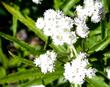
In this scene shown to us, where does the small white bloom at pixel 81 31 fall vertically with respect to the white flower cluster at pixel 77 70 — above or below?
above

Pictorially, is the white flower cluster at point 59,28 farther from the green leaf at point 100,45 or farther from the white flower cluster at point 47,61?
the green leaf at point 100,45

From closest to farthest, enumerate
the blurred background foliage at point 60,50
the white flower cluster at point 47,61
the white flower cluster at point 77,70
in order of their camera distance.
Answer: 1. the white flower cluster at point 77,70
2. the white flower cluster at point 47,61
3. the blurred background foliage at point 60,50

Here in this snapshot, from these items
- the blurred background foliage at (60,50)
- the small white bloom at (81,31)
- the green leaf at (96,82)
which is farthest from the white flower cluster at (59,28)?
the green leaf at (96,82)

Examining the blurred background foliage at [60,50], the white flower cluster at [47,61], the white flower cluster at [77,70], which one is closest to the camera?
the white flower cluster at [77,70]

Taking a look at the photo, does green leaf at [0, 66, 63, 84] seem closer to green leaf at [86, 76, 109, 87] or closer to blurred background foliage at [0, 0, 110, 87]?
blurred background foliage at [0, 0, 110, 87]

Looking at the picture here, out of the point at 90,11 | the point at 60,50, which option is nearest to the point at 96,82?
the point at 60,50

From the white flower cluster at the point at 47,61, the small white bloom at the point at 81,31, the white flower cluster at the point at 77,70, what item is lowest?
the white flower cluster at the point at 77,70

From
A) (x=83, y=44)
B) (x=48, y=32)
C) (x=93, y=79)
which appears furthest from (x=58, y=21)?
(x=93, y=79)

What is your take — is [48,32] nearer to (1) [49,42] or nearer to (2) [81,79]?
(1) [49,42]
